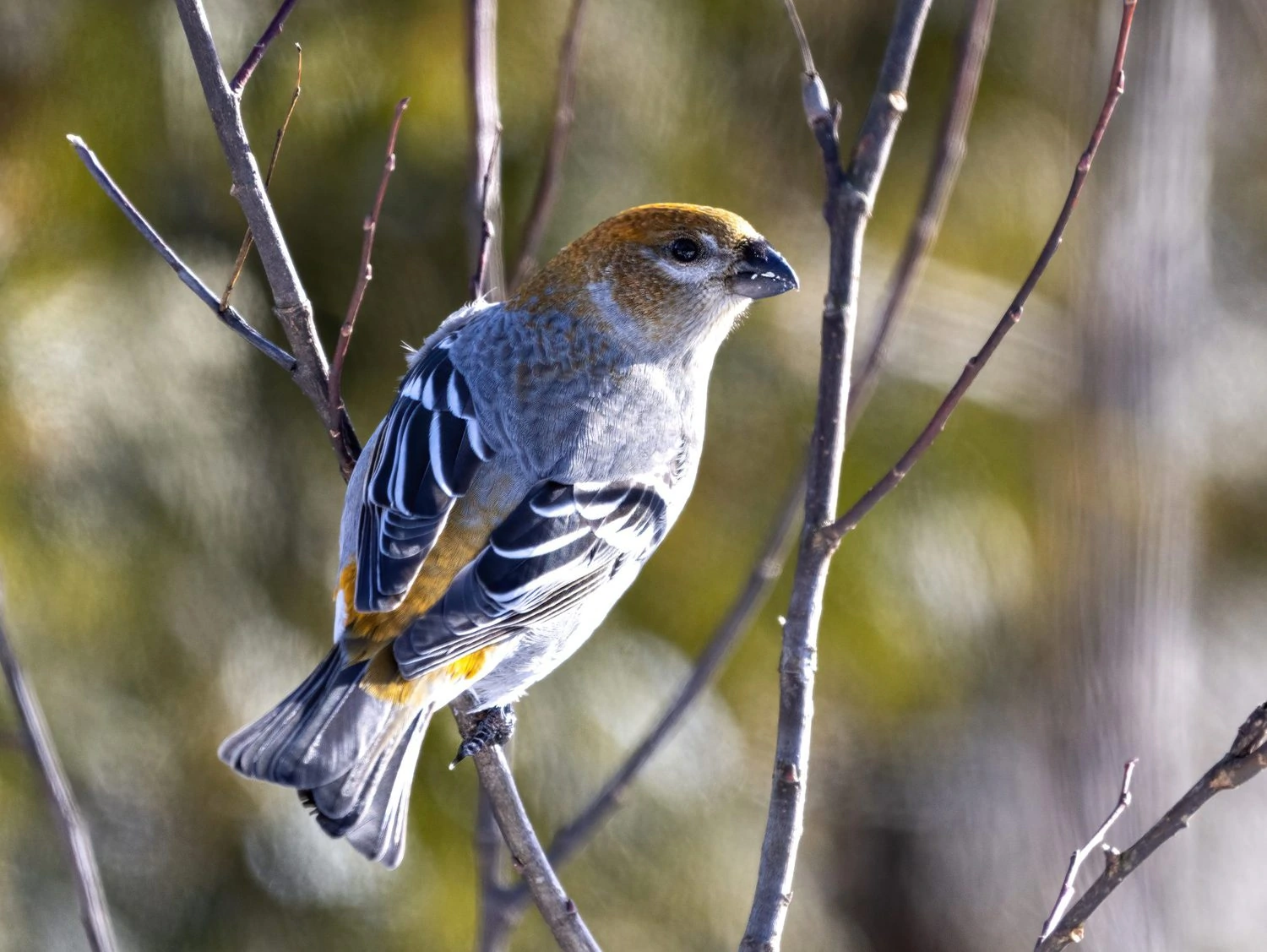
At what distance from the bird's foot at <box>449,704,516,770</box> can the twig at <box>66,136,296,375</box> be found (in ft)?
3.01

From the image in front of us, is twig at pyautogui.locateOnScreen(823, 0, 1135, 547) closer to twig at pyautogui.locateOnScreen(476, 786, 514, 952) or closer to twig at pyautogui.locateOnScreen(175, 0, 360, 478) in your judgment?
twig at pyautogui.locateOnScreen(476, 786, 514, 952)

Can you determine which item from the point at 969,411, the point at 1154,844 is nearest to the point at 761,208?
the point at 969,411

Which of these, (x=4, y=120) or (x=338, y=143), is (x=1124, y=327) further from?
(x=4, y=120)

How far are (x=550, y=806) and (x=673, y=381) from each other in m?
2.01

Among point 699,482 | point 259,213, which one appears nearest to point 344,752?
point 259,213

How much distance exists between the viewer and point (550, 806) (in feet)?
16.8

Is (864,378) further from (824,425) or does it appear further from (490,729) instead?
(490,729)

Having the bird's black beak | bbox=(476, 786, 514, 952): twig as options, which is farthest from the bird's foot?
the bird's black beak

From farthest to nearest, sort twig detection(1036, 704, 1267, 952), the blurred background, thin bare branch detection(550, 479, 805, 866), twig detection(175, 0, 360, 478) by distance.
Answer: the blurred background, thin bare branch detection(550, 479, 805, 866), twig detection(175, 0, 360, 478), twig detection(1036, 704, 1267, 952)

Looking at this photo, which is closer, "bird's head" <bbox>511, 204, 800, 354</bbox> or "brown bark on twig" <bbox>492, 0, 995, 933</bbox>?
"brown bark on twig" <bbox>492, 0, 995, 933</bbox>

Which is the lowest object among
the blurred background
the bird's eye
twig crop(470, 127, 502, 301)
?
the blurred background

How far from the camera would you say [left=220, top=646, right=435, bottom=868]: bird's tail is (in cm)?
289

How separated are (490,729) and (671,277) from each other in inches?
53.7

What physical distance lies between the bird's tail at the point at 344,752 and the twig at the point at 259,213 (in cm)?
59
